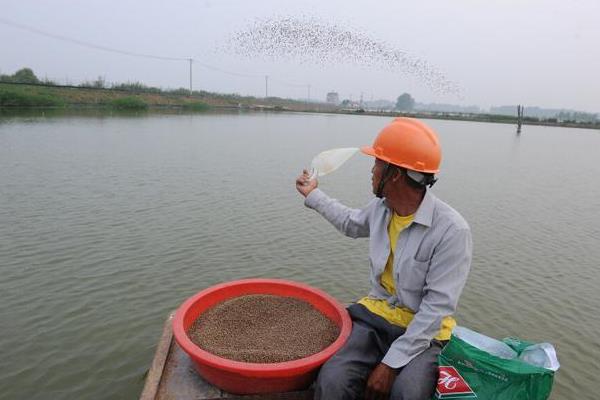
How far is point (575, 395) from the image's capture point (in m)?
4.11

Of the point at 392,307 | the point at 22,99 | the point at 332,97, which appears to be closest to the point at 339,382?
the point at 392,307

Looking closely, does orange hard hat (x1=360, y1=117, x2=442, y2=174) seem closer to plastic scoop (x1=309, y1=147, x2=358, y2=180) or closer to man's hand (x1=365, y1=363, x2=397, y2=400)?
plastic scoop (x1=309, y1=147, x2=358, y2=180)

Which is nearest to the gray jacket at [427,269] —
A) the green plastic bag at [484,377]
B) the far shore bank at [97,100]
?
the green plastic bag at [484,377]

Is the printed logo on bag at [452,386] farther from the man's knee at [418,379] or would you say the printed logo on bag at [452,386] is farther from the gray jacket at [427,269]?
the gray jacket at [427,269]

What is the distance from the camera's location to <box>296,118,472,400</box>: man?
2.41m

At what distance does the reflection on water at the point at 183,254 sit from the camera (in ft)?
14.1

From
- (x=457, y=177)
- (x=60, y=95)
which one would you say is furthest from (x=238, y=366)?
(x=60, y=95)

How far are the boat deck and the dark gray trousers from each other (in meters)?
0.31

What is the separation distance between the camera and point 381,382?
2.40 m

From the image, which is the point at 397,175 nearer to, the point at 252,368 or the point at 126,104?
the point at 252,368

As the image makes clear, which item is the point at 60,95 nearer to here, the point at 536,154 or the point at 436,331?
the point at 536,154

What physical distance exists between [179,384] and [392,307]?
4.57 ft

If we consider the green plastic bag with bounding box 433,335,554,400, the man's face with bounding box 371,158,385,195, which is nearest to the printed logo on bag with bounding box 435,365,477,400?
the green plastic bag with bounding box 433,335,554,400

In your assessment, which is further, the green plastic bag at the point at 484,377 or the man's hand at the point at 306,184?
the man's hand at the point at 306,184
